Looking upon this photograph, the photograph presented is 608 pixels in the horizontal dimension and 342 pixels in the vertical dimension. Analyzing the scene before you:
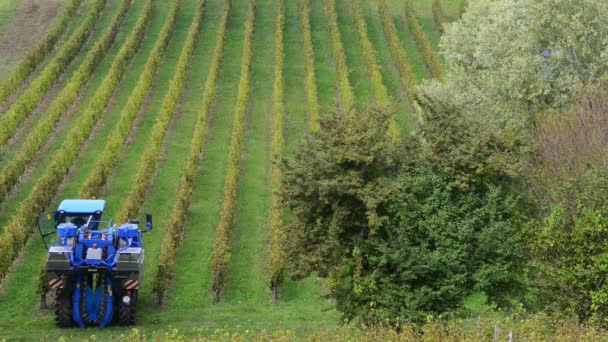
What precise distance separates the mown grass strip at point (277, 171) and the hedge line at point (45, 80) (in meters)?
13.0

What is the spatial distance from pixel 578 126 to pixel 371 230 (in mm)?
11331

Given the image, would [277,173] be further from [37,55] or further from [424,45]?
[424,45]

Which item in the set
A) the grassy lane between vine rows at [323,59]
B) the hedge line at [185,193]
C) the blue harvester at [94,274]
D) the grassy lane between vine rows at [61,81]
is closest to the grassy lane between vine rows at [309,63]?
the grassy lane between vine rows at [323,59]

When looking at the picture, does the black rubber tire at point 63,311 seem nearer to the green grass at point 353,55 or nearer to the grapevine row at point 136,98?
the grapevine row at point 136,98

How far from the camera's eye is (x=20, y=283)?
3331cm

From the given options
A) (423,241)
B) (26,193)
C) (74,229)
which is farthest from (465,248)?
(26,193)

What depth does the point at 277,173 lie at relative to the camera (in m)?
42.0

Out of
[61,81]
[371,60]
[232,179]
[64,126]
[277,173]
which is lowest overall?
[232,179]

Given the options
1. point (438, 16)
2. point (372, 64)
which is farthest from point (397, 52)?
point (438, 16)

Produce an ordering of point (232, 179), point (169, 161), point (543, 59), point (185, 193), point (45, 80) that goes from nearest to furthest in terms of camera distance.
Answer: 1. point (185, 193)
2. point (543, 59)
3. point (232, 179)
4. point (169, 161)
5. point (45, 80)

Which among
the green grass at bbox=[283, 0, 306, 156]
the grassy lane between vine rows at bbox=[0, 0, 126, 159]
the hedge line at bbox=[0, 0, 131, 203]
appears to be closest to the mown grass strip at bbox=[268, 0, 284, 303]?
the green grass at bbox=[283, 0, 306, 156]

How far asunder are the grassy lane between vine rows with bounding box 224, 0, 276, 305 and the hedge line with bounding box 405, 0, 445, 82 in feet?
33.0

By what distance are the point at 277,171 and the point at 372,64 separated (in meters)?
19.8

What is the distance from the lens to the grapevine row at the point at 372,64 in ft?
174
